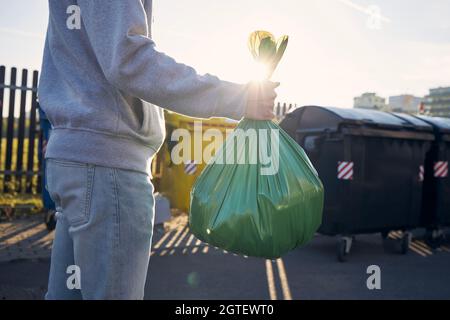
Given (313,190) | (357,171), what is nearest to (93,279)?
(313,190)

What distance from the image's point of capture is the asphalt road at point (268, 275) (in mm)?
4312

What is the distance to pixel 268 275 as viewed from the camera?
4938 mm

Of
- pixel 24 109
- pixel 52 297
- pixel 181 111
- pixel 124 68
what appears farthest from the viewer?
pixel 24 109

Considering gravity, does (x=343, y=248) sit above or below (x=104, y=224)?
below

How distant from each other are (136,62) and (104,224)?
492mm

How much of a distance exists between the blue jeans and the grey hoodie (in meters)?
0.05

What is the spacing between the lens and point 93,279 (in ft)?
4.70

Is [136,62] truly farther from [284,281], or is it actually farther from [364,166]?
[364,166]

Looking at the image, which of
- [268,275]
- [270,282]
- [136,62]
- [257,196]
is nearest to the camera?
[136,62]

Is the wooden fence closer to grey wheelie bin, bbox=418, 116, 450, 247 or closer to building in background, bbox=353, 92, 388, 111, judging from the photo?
grey wheelie bin, bbox=418, 116, 450, 247

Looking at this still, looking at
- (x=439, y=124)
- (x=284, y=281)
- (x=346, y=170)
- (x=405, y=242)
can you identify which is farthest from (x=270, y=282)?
(x=439, y=124)

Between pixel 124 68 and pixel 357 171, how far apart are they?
16.5ft
